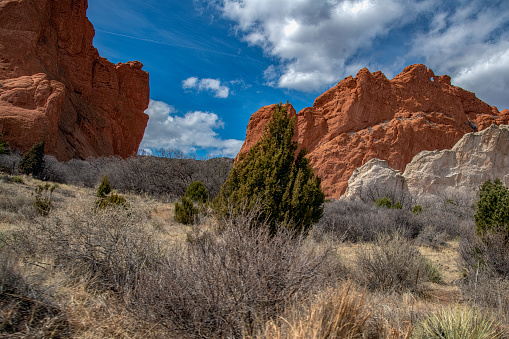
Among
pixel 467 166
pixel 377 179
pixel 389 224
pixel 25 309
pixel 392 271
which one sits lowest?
pixel 25 309

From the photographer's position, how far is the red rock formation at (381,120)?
35.9 meters

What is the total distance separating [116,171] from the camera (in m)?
19.9

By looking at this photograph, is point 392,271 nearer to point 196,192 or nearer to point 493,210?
point 493,210

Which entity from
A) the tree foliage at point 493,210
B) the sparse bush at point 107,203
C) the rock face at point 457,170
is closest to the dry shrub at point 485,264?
the tree foliage at point 493,210

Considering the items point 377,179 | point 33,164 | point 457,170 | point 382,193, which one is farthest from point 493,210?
point 33,164

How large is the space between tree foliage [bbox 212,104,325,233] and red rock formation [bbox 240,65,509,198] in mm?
28840

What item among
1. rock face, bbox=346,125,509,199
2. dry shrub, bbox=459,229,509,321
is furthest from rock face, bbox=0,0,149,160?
dry shrub, bbox=459,229,509,321

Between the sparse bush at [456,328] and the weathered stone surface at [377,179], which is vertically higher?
the weathered stone surface at [377,179]

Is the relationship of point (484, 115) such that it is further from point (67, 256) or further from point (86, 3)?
point (86, 3)

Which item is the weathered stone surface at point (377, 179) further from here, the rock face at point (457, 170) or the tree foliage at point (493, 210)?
the tree foliage at point (493, 210)

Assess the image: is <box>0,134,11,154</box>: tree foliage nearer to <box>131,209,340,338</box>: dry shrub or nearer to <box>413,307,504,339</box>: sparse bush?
<box>131,209,340,338</box>: dry shrub

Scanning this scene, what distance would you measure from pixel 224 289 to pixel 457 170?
29.2 metres

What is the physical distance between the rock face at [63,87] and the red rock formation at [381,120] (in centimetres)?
2016

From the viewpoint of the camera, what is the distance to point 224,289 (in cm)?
247
